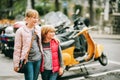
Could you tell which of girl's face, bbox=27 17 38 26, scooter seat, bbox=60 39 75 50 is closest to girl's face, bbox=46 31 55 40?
girl's face, bbox=27 17 38 26

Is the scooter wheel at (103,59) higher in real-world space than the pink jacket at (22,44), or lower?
lower

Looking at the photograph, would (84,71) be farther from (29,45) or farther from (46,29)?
(29,45)

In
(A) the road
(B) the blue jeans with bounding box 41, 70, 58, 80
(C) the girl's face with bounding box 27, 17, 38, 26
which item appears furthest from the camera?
(A) the road

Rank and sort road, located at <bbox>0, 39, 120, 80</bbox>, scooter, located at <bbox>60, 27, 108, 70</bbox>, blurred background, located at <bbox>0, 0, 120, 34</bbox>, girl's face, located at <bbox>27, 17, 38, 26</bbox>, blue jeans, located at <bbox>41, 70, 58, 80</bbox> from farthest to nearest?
blurred background, located at <bbox>0, 0, 120, 34</bbox> → road, located at <bbox>0, 39, 120, 80</bbox> → scooter, located at <bbox>60, 27, 108, 70</bbox> → blue jeans, located at <bbox>41, 70, 58, 80</bbox> → girl's face, located at <bbox>27, 17, 38, 26</bbox>

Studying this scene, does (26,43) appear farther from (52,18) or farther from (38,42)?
(52,18)

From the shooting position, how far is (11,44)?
13812 millimetres

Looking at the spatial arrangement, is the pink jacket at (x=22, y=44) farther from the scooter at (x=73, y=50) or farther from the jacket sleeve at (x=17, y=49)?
the scooter at (x=73, y=50)

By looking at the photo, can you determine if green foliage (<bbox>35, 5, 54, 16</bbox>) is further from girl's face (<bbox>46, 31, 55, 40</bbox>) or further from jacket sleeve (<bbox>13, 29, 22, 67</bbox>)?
jacket sleeve (<bbox>13, 29, 22, 67</bbox>)

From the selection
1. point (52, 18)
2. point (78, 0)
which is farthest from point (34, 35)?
point (78, 0)

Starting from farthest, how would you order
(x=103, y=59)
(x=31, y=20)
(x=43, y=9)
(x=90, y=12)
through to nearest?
(x=43, y=9) < (x=90, y=12) < (x=103, y=59) < (x=31, y=20)

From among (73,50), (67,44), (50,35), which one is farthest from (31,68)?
(73,50)

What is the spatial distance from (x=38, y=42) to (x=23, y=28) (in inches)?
12.7

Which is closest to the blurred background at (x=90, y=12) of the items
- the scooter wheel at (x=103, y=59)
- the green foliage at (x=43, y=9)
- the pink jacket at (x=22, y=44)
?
the green foliage at (x=43, y=9)

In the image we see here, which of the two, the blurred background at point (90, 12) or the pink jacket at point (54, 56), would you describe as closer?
the pink jacket at point (54, 56)
